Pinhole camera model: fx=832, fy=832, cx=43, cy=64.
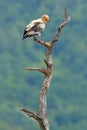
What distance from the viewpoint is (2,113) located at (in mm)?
176000

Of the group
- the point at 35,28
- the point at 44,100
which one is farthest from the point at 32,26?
the point at 44,100

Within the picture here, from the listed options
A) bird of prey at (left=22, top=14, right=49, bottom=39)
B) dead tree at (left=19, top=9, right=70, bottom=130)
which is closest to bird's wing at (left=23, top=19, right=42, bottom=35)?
bird of prey at (left=22, top=14, right=49, bottom=39)

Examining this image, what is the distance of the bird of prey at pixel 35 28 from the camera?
54.9 ft

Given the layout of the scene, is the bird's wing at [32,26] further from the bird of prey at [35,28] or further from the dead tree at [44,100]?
the dead tree at [44,100]

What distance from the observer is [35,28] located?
17.0 m

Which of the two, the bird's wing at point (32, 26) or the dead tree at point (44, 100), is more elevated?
the bird's wing at point (32, 26)

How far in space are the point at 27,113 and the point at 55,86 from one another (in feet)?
581

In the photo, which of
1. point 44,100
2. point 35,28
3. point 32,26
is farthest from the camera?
point 35,28

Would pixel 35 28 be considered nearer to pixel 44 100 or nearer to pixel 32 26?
pixel 32 26

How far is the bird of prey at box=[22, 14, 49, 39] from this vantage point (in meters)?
16.7

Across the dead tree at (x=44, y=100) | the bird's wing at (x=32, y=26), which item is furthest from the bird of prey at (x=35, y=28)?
the dead tree at (x=44, y=100)

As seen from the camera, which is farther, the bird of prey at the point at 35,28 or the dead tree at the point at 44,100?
the bird of prey at the point at 35,28

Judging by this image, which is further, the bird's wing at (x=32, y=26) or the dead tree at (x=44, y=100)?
the bird's wing at (x=32, y=26)

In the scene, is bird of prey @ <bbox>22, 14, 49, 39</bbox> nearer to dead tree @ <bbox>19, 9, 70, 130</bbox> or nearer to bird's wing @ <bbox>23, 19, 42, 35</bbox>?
bird's wing @ <bbox>23, 19, 42, 35</bbox>
